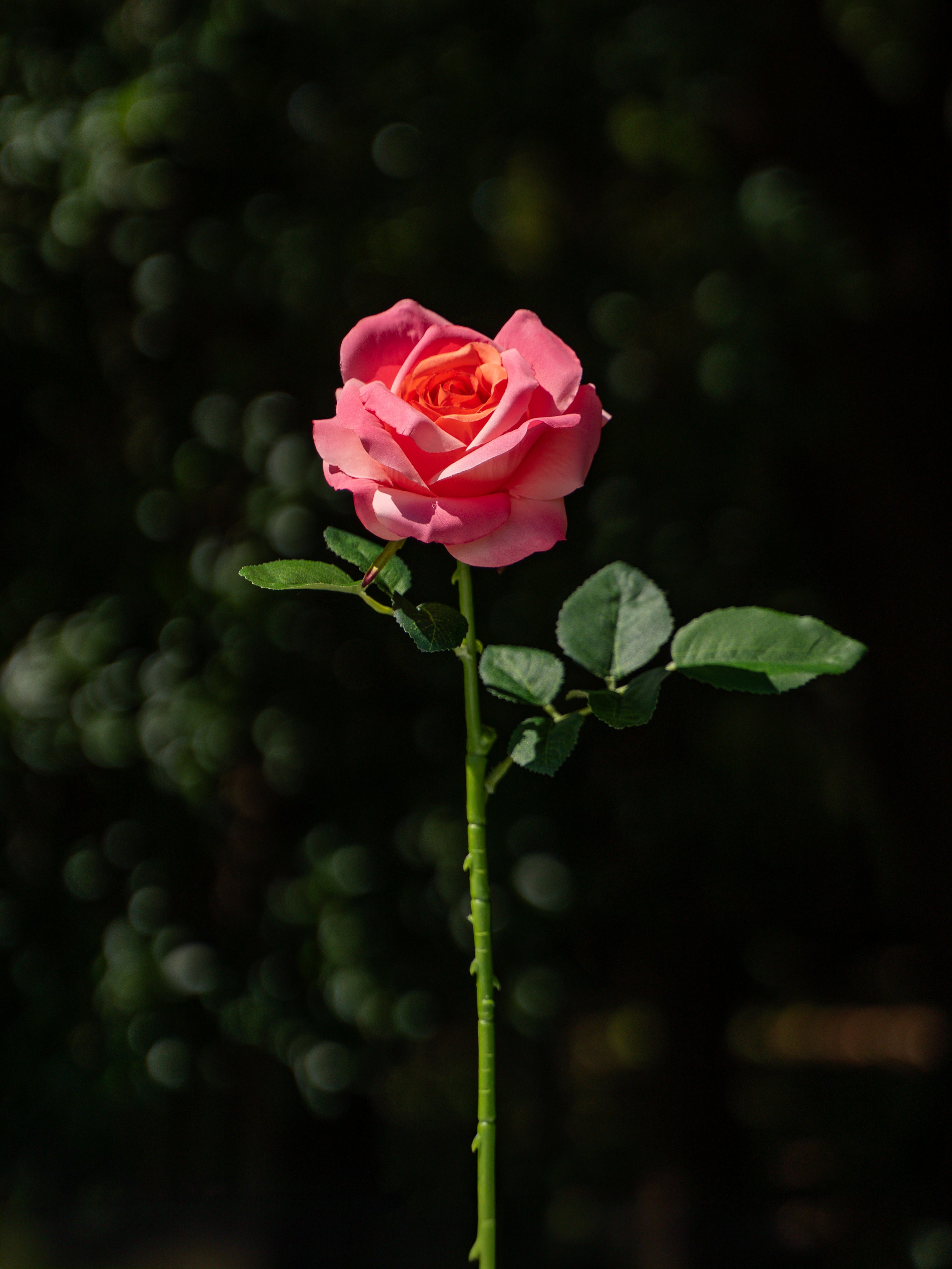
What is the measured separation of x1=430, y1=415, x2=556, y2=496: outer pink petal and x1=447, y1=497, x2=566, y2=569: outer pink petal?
1 cm

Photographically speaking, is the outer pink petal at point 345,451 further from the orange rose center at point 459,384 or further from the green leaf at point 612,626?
the green leaf at point 612,626

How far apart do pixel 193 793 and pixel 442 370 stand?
938mm

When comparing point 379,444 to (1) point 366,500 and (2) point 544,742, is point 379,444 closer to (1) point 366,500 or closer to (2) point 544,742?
(1) point 366,500

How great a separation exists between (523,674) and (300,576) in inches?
4.2

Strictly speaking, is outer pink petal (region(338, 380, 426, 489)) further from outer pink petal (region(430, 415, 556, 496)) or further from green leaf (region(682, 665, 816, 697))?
green leaf (region(682, 665, 816, 697))

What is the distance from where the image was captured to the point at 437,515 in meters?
0.28

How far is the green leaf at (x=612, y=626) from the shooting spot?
417mm

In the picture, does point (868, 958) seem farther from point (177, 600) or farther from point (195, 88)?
point (195, 88)

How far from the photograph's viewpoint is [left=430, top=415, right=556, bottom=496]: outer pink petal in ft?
0.94

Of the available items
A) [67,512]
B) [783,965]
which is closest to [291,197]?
[67,512]

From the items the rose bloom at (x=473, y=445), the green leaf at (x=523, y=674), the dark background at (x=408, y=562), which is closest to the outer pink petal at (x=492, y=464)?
the rose bloom at (x=473, y=445)

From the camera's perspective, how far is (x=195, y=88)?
1.15 m

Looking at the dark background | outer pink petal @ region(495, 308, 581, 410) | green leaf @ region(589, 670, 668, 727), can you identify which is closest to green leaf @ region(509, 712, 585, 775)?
green leaf @ region(589, 670, 668, 727)

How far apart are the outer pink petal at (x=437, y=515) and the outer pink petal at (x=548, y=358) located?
4 centimetres
